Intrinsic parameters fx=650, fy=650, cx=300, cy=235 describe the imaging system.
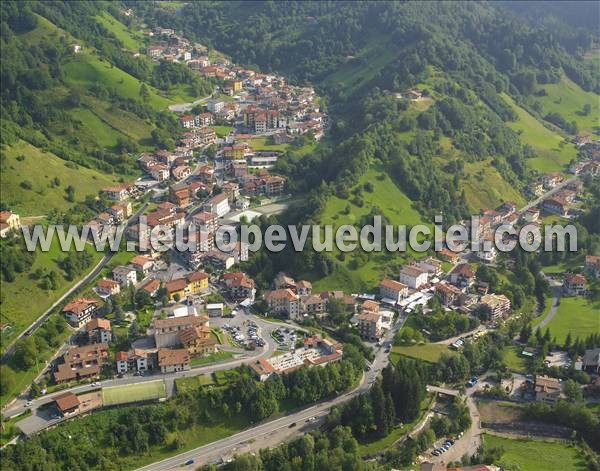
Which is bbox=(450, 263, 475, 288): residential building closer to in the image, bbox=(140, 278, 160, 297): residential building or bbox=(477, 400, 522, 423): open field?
bbox=(477, 400, 522, 423): open field

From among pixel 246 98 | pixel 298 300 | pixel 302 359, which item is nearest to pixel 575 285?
pixel 298 300

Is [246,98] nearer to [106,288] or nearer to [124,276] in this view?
[124,276]

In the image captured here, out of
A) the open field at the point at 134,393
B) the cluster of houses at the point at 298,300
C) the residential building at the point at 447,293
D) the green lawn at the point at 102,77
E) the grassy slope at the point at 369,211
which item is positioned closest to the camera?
the open field at the point at 134,393

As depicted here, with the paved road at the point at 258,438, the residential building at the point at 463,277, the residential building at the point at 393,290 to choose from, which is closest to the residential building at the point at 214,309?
the paved road at the point at 258,438

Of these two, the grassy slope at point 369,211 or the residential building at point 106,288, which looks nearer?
the residential building at point 106,288

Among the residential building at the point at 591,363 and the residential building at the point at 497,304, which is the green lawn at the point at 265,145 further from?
the residential building at the point at 591,363

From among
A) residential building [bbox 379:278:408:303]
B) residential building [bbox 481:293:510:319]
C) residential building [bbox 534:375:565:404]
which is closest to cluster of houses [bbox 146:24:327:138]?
residential building [bbox 379:278:408:303]
